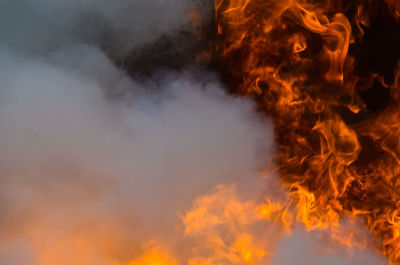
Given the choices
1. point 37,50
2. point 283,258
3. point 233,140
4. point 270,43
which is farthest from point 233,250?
point 37,50

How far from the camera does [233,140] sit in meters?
3.29

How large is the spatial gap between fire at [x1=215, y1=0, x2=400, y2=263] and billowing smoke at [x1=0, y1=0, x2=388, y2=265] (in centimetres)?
27

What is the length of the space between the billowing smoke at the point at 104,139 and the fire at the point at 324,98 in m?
0.27

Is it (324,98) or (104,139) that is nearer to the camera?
(104,139)

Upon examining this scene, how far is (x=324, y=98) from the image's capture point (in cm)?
356

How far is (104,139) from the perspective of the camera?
302 cm

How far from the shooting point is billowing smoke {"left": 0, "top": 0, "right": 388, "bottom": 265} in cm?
277

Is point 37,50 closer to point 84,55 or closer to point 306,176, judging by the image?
point 84,55

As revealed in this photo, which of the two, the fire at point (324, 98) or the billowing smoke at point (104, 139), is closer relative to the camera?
the billowing smoke at point (104, 139)

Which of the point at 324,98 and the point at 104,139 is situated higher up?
the point at 324,98

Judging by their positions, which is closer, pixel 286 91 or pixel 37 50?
pixel 37 50

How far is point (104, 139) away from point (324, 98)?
178cm

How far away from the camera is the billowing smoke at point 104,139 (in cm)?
277

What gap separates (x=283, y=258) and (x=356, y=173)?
1168 millimetres
